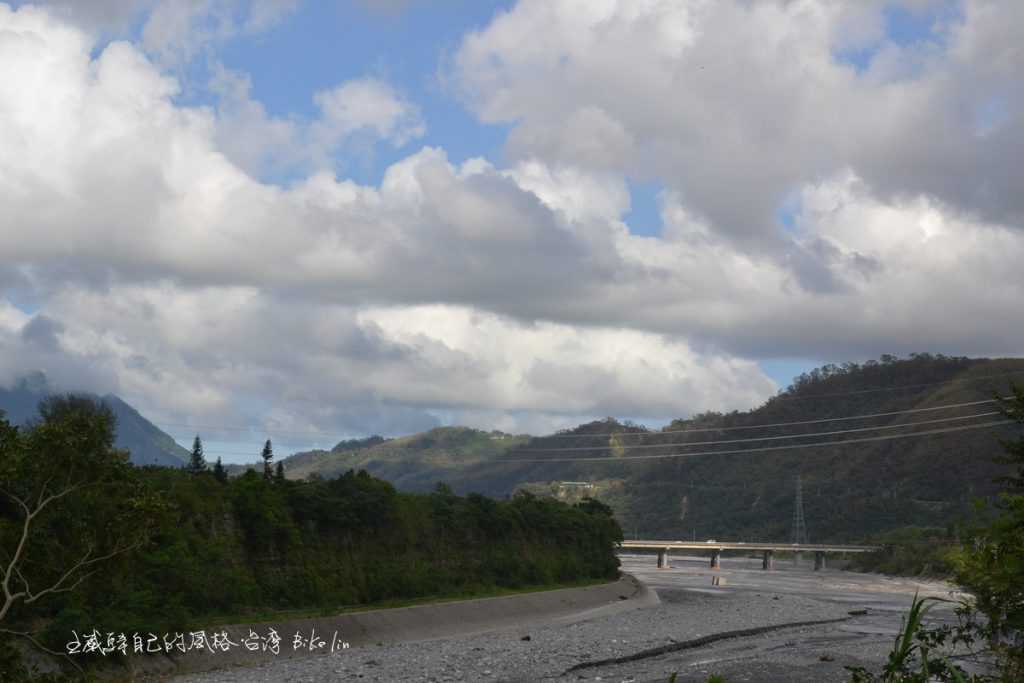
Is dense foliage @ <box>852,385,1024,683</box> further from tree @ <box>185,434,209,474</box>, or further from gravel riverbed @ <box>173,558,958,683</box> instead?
tree @ <box>185,434,209,474</box>

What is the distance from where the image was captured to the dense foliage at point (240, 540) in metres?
25.2

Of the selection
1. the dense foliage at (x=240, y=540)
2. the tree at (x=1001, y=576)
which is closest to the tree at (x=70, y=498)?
the dense foliage at (x=240, y=540)

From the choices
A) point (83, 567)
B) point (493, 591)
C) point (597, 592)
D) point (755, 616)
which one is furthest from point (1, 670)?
point (597, 592)

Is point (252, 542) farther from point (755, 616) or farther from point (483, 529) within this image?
point (755, 616)

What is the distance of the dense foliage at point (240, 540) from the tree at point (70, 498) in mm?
40

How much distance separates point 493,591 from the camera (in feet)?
296

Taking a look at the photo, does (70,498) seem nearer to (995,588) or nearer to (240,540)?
(995,588)

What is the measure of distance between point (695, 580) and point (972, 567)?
5718 inches

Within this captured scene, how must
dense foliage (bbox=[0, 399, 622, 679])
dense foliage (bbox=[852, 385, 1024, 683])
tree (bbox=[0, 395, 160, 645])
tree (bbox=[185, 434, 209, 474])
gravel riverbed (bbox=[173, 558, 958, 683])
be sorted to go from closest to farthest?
dense foliage (bbox=[852, 385, 1024, 683]) → tree (bbox=[0, 395, 160, 645]) → dense foliage (bbox=[0, 399, 622, 679]) → gravel riverbed (bbox=[173, 558, 958, 683]) → tree (bbox=[185, 434, 209, 474])

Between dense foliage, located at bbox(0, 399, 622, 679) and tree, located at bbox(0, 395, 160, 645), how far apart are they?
0.04m

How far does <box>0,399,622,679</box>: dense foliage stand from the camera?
2516cm

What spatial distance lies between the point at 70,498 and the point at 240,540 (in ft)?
132

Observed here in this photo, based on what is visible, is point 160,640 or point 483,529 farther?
point 483,529

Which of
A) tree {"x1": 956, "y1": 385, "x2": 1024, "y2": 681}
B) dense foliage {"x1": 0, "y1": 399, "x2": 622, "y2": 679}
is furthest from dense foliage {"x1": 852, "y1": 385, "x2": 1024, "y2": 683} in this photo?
dense foliage {"x1": 0, "y1": 399, "x2": 622, "y2": 679}
